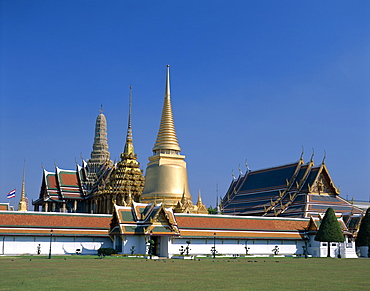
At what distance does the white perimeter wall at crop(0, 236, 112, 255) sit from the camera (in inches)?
1909

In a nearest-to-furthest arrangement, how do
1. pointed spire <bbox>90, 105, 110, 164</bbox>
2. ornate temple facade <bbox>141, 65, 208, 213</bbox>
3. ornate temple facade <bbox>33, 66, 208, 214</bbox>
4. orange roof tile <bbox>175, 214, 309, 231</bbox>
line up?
1. orange roof tile <bbox>175, 214, 309, 231</bbox>
2. ornate temple facade <bbox>141, 65, 208, 213</bbox>
3. ornate temple facade <bbox>33, 66, 208, 214</bbox>
4. pointed spire <bbox>90, 105, 110, 164</bbox>

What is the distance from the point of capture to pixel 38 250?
49.1 meters

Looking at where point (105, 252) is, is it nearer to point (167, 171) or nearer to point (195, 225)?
point (195, 225)

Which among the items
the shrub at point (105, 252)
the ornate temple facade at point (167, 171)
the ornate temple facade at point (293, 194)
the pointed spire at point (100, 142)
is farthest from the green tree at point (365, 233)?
the pointed spire at point (100, 142)

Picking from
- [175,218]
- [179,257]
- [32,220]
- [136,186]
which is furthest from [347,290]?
[136,186]

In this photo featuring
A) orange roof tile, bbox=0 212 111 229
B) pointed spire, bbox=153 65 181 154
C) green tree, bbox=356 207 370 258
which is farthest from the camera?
pointed spire, bbox=153 65 181 154

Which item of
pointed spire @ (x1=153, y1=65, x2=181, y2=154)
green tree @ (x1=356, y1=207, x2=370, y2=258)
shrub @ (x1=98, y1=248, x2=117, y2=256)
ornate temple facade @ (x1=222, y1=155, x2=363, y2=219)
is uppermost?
pointed spire @ (x1=153, y1=65, x2=181, y2=154)

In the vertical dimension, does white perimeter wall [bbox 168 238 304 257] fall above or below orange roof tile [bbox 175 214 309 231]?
below

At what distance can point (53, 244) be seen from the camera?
4991 cm

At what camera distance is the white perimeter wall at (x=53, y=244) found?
4850cm

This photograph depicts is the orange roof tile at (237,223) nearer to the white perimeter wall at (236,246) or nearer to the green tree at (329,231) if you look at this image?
the white perimeter wall at (236,246)

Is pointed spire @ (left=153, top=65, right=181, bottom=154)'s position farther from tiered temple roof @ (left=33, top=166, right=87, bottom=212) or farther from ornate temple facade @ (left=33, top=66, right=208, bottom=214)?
tiered temple roof @ (left=33, top=166, right=87, bottom=212)

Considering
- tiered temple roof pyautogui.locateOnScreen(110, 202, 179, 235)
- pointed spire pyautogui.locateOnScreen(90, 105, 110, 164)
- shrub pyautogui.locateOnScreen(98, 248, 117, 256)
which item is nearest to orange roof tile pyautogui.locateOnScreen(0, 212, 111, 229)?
tiered temple roof pyautogui.locateOnScreen(110, 202, 179, 235)

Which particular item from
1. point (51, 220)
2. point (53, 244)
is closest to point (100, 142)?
point (51, 220)
